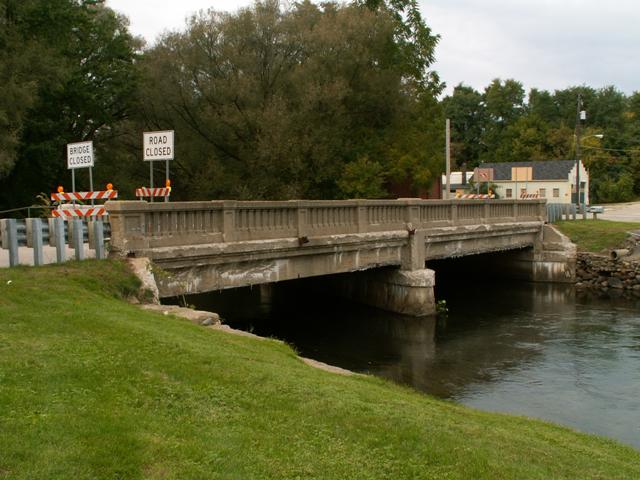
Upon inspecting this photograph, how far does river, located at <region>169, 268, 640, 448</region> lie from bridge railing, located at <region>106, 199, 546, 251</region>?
9.07 feet

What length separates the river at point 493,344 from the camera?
11367 millimetres

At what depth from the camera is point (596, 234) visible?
28.3 meters

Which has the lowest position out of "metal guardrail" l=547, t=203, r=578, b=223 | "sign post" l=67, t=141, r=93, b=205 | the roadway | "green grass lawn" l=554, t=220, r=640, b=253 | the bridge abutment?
the bridge abutment

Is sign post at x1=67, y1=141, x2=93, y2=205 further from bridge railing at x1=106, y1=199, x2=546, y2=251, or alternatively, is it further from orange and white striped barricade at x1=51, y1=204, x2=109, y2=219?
bridge railing at x1=106, y1=199, x2=546, y2=251

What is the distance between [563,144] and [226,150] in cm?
6040

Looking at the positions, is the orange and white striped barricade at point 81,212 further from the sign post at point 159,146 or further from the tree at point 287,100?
the tree at point 287,100

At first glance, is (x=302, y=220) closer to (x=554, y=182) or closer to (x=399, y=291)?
(x=399, y=291)

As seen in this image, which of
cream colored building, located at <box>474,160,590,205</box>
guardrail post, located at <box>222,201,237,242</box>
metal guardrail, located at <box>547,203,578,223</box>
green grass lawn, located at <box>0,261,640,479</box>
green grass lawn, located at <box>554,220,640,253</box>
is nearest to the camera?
green grass lawn, located at <box>0,261,640,479</box>

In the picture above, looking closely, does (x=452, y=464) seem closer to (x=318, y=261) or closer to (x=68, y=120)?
(x=318, y=261)

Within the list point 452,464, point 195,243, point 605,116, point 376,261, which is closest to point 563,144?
point 605,116

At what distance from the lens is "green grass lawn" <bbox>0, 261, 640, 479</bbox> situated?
4344mm

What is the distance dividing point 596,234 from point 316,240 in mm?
18255

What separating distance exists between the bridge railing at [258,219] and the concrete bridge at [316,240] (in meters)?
0.02

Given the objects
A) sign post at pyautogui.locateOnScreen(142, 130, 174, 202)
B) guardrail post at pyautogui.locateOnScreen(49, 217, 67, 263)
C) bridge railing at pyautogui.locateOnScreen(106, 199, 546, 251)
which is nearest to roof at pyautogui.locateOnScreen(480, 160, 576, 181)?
bridge railing at pyautogui.locateOnScreen(106, 199, 546, 251)
